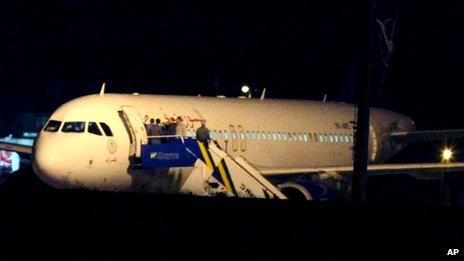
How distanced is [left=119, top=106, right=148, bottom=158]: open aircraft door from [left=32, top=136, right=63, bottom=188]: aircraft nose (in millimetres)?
2136

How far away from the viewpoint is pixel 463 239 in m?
13.0

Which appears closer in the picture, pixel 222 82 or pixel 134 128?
pixel 134 128

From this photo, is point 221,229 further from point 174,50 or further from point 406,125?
point 174,50

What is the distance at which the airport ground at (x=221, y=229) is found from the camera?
13.0 metres

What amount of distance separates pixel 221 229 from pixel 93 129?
1266cm

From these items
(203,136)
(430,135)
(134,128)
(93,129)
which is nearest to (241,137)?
(203,136)

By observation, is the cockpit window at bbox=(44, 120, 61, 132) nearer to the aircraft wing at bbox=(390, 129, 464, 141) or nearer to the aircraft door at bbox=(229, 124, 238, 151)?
the aircraft door at bbox=(229, 124, 238, 151)

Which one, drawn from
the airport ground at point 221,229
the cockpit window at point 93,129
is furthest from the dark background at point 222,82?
the cockpit window at point 93,129

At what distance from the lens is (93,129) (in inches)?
1025

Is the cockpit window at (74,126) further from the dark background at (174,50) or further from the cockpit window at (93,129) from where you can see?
the dark background at (174,50)

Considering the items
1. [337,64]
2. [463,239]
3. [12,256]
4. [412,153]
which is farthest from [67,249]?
[337,64]

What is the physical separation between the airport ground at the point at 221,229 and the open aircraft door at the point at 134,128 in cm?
1007

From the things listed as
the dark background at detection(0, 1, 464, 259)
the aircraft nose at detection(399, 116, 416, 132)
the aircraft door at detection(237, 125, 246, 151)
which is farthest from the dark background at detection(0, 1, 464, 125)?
the aircraft door at detection(237, 125, 246, 151)

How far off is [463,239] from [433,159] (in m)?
37.7
